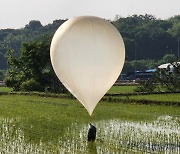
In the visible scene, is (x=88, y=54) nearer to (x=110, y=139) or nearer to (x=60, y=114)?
(x=110, y=139)

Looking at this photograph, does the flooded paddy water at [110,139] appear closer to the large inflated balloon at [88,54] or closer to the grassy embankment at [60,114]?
the grassy embankment at [60,114]

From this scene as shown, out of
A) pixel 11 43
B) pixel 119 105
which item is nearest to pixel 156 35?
pixel 11 43

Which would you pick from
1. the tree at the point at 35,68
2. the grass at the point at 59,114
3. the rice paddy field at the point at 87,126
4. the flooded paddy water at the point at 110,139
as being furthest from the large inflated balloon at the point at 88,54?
the tree at the point at 35,68

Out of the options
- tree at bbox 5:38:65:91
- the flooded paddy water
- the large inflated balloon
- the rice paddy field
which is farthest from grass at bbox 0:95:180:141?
tree at bbox 5:38:65:91

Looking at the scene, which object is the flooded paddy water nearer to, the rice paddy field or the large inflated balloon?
the rice paddy field

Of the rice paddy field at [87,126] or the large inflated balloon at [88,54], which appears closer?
the rice paddy field at [87,126]
